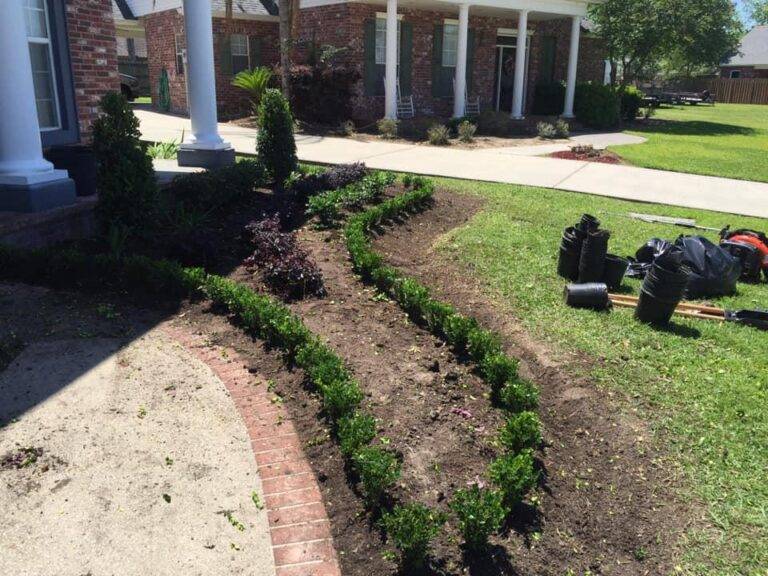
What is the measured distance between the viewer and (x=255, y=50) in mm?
20734

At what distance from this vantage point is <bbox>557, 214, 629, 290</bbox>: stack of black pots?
18.6 feet

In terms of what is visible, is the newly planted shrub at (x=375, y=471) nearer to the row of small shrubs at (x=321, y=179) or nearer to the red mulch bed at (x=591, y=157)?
the row of small shrubs at (x=321, y=179)

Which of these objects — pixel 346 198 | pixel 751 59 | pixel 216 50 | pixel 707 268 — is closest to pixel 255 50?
pixel 216 50

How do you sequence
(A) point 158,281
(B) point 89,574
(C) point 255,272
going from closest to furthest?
(B) point 89,574
(A) point 158,281
(C) point 255,272

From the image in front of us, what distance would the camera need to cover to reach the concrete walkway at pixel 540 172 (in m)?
10.5

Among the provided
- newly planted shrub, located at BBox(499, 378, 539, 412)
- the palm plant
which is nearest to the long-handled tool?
newly planted shrub, located at BBox(499, 378, 539, 412)

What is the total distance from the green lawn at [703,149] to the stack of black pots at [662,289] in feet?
30.3

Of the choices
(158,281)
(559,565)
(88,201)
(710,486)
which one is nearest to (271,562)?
(559,565)

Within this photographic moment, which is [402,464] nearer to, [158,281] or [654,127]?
[158,281]

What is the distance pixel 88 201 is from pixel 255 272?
7.57ft

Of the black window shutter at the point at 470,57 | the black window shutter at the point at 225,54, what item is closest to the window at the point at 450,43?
the black window shutter at the point at 470,57

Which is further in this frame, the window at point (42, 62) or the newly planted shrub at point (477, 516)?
the window at point (42, 62)

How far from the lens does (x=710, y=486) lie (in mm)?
3232

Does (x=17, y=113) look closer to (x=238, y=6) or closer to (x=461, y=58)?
(x=461, y=58)
